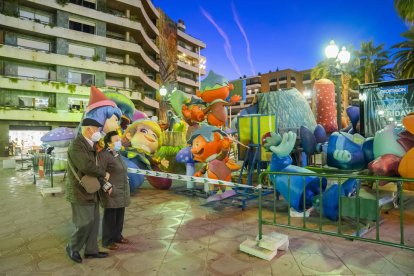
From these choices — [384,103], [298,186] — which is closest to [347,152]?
[298,186]

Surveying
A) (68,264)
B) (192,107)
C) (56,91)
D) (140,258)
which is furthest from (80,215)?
(56,91)

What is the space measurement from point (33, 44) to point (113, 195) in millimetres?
29011

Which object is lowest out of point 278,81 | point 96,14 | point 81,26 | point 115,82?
point 115,82

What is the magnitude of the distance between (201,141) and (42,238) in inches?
140

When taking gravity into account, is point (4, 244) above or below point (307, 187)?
below

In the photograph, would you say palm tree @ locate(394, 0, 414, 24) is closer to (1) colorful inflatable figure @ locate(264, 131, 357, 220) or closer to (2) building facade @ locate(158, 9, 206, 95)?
(1) colorful inflatable figure @ locate(264, 131, 357, 220)

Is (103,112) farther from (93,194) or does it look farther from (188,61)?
(188,61)

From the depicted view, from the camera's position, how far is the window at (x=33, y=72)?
2564 centimetres

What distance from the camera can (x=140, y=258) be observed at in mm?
3705

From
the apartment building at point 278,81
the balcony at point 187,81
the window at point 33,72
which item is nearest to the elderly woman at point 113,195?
the window at point 33,72

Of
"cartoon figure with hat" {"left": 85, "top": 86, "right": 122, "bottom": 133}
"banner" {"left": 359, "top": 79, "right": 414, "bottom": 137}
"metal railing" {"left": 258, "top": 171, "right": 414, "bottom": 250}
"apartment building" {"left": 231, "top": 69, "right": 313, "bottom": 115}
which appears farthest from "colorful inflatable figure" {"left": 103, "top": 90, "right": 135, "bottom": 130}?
"apartment building" {"left": 231, "top": 69, "right": 313, "bottom": 115}

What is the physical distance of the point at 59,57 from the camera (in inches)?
1050

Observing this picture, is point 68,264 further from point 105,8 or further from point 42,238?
point 105,8

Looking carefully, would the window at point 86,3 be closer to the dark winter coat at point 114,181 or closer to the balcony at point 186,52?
the balcony at point 186,52
